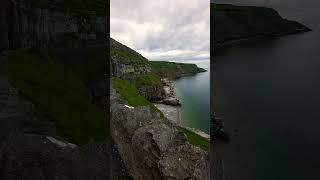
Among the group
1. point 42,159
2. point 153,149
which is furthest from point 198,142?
point 42,159

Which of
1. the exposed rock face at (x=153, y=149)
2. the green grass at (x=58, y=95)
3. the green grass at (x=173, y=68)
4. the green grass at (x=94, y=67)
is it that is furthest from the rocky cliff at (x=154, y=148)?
the green grass at (x=173, y=68)

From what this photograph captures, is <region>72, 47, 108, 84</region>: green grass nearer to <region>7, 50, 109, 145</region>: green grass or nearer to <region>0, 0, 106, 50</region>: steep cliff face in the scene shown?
<region>7, 50, 109, 145</region>: green grass

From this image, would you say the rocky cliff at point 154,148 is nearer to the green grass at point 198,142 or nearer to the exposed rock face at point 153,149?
the exposed rock face at point 153,149

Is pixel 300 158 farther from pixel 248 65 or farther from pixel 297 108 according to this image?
pixel 248 65

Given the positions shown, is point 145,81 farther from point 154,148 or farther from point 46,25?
point 46,25

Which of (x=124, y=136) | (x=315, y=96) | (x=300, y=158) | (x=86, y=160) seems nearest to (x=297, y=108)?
(x=315, y=96)

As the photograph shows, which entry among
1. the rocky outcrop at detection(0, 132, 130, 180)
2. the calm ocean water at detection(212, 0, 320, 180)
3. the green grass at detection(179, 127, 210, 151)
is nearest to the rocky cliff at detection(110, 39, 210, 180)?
the green grass at detection(179, 127, 210, 151)
